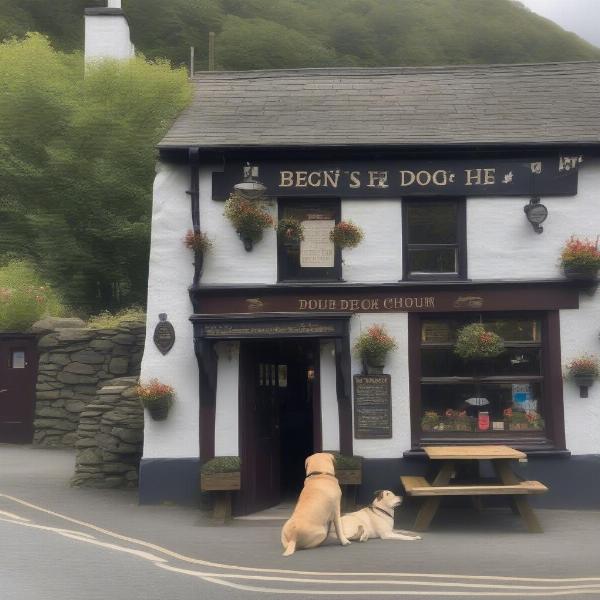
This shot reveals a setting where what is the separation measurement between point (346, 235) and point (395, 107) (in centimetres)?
284

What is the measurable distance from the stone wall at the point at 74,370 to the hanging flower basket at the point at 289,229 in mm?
5690

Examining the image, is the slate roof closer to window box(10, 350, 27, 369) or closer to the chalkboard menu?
the chalkboard menu

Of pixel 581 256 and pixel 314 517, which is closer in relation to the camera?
pixel 314 517

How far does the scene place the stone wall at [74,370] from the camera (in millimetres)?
16094

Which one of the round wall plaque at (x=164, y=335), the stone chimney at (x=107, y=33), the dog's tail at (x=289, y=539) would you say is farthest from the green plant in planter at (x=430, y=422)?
the stone chimney at (x=107, y=33)

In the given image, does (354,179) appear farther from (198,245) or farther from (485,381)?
(485,381)

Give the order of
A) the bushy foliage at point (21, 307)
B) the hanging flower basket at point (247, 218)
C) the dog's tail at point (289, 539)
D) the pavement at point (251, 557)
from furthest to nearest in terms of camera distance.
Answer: the bushy foliage at point (21, 307)
the hanging flower basket at point (247, 218)
the dog's tail at point (289, 539)
the pavement at point (251, 557)

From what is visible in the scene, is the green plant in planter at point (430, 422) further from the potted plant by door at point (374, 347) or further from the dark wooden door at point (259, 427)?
the dark wooden door at point (259, 427)

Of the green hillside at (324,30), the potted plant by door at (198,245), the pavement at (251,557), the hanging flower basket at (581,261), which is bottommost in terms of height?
the pavement at (251,557)

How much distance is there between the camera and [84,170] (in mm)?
25000

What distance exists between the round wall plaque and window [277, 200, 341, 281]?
175cm

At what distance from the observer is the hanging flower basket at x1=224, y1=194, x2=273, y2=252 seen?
36.9 ft

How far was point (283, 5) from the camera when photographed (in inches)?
2286

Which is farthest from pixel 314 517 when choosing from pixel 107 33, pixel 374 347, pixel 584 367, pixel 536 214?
pixel 107 33
